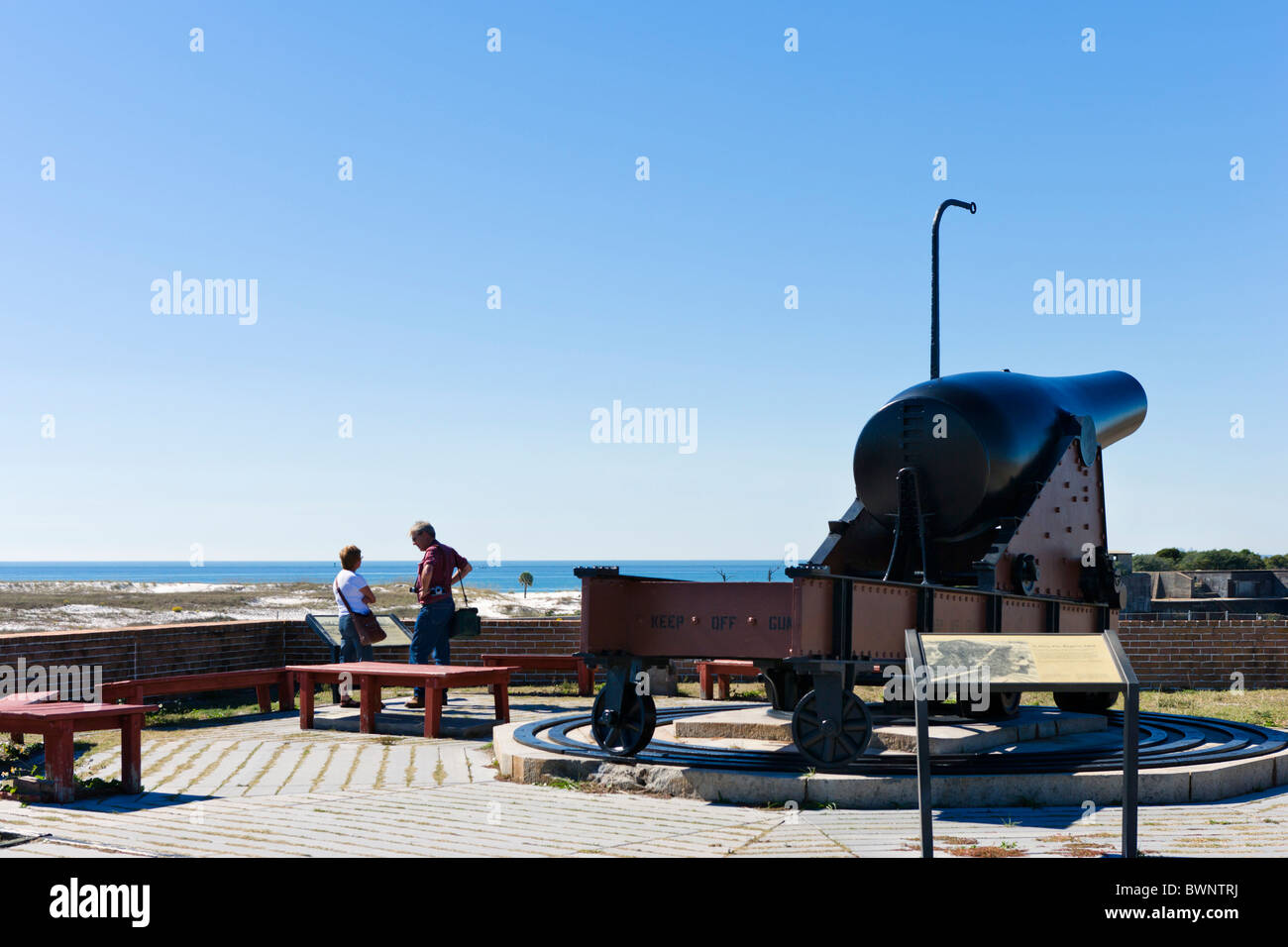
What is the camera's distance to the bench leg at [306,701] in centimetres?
1084

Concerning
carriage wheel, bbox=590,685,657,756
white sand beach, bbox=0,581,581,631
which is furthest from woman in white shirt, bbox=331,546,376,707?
white sand beach, bbox=0,581,581,631

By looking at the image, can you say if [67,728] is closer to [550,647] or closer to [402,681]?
[402,681]

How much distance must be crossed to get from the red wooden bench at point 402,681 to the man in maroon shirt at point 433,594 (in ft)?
3.32

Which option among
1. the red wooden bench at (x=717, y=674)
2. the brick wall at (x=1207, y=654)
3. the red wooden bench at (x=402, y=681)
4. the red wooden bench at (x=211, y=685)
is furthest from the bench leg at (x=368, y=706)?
the brick wall at (x=1207, y=654)

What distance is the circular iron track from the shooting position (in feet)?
24.6

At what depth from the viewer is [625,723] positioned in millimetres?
8055

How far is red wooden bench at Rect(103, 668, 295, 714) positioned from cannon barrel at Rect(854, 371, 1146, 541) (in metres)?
5.89

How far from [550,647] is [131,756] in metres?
8.67

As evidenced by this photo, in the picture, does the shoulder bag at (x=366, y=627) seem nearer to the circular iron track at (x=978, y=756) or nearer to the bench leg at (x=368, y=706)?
the bench leg at (x=368, y=706)

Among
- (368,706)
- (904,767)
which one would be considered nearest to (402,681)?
(368,706)

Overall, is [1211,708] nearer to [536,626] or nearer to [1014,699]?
[1014,699]
